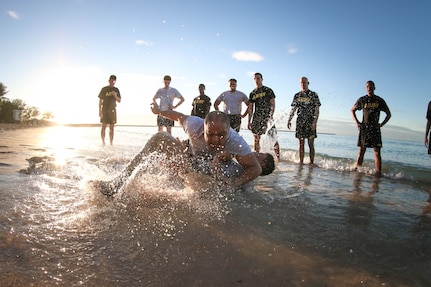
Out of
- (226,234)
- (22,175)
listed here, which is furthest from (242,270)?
(22,175)

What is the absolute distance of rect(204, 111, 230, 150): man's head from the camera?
2.74 metres

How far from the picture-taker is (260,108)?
24.3 ft

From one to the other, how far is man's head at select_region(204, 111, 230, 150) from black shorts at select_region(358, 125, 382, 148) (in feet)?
15.4

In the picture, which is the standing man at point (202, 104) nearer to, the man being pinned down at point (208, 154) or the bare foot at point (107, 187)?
the man being pinned down at point (208, 154)

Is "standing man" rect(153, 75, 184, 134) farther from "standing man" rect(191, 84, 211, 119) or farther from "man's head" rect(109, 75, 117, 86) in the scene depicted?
"man's head" rect(109, 75, 117, 86)

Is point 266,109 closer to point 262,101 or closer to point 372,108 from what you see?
point 262,101

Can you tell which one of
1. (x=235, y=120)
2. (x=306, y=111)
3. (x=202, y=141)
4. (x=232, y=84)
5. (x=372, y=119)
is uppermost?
(x=232, y=84)

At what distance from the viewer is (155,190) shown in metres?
2.93

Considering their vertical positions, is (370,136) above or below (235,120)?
below

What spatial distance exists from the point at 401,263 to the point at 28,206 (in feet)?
8.70

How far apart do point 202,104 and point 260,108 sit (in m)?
2.00

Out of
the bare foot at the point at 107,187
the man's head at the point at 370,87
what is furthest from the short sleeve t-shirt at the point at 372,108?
the bare foot at the point at 107,187

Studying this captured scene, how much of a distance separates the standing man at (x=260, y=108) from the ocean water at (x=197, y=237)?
4.37m

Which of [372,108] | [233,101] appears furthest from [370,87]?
[233,101]
